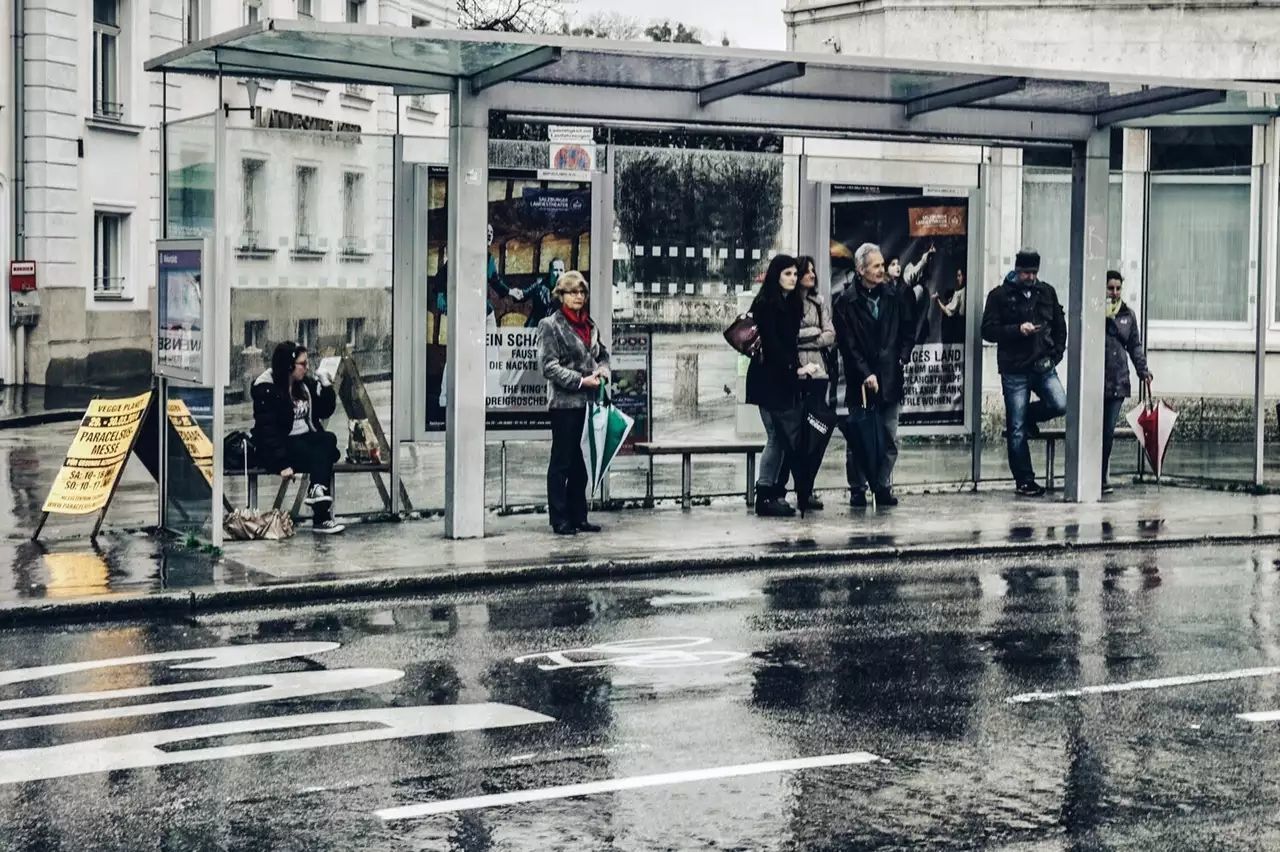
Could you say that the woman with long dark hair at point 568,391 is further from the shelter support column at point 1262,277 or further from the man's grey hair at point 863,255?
the shelter support column at point 1262,277

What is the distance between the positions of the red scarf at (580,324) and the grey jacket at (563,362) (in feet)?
0.09

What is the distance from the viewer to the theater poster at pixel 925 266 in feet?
52.0

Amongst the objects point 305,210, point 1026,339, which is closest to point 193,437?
point 305,210

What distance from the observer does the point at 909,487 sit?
1708 centimetres

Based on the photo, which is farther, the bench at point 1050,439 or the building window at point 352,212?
the bench at point 1050,439

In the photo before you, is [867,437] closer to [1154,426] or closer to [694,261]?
[694,261]

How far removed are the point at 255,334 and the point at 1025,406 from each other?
242 inches

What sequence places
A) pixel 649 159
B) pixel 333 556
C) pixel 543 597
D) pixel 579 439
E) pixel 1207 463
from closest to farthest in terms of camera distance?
pixel 543 597 < pixel 333 556 < pixel 579 439 < pixel 649 159 < pixel 1207 463

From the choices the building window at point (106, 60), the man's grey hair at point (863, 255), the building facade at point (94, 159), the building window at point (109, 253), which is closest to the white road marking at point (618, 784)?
the man's grey hair at point (863, 255)

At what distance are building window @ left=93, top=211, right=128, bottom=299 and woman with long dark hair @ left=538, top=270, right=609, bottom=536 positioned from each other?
2022 centimetres

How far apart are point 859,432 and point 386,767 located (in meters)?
8.87

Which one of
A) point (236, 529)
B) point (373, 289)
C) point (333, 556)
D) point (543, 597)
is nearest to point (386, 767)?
point (543, 597)

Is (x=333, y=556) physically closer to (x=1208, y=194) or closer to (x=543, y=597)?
(x=543, y=597)

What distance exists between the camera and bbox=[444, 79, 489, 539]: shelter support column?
13.1m
